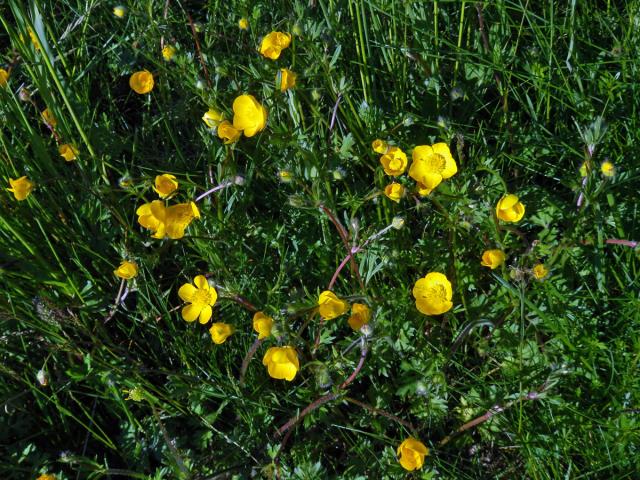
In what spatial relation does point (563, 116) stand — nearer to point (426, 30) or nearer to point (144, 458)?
point (426, 30)

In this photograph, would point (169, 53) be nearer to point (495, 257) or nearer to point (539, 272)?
point (495, 257)

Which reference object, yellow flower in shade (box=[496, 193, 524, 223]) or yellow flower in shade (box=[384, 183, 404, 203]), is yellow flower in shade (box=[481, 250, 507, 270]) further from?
yellow flower in shade (box=[384, 183, 404, 203])

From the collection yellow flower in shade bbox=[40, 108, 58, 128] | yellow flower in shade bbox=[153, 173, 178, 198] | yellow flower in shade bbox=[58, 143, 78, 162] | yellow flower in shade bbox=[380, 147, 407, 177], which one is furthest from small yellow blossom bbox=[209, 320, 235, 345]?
yellow flower in shade bbox=[40, 108, 58, 128]

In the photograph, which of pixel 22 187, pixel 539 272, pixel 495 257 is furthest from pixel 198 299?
pixel 539 272

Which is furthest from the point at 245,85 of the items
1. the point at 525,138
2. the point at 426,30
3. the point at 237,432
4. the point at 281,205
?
the point at 237,432

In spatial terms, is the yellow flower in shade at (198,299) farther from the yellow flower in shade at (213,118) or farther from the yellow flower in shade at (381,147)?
the yellow flower in shade at (381,147)

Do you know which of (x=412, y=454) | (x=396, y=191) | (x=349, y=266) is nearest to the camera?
(x=412, y=454)
